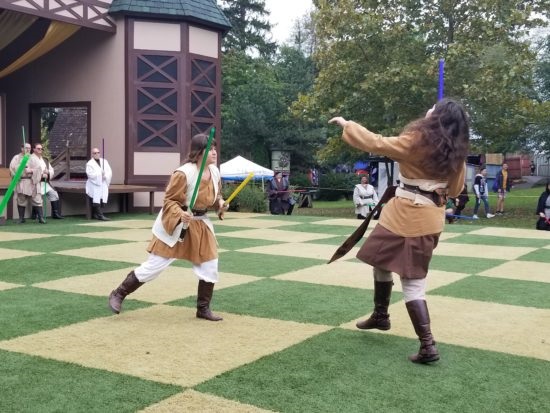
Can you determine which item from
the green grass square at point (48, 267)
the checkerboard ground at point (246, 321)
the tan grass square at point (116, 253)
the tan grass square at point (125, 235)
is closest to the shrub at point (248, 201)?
the tan grass square at point (125, 235)

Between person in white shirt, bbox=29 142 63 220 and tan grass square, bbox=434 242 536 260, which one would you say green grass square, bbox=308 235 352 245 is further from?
person in white shirt, bbox=29 142 63 220

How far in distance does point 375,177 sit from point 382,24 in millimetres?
10985

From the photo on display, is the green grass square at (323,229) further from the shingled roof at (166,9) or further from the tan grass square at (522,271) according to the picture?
the shingled roof at (166,9)

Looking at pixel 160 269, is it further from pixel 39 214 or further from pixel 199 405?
pixel 39 214

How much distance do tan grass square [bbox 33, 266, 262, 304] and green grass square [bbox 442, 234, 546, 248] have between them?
5.75 metres

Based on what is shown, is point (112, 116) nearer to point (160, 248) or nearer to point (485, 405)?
point (160, 248)

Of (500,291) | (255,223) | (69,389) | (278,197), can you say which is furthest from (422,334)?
(278,197)

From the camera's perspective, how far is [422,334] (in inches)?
174

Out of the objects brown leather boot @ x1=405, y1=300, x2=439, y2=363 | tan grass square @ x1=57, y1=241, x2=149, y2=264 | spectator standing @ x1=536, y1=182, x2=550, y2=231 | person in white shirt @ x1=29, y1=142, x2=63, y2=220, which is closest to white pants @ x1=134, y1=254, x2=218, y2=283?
brown leather boot @ x1=405, y1=300, x2=439, y2=363

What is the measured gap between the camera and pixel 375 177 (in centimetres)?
3050

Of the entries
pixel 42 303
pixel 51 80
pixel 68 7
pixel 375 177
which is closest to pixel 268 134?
pixel 375 177

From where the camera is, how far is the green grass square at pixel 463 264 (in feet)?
28.8

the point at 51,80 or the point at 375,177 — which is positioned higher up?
the point at 51,80

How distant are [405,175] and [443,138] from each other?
1.24ft
